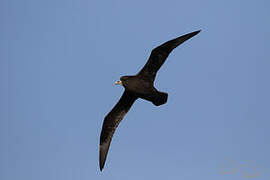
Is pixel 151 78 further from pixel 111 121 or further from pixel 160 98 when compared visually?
pixel 111 121

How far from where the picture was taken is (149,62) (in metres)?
15.6

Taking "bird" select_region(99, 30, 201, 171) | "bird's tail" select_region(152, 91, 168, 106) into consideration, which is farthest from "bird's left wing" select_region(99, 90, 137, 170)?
"bird's tail" select_region(152, 91, 168, 106)

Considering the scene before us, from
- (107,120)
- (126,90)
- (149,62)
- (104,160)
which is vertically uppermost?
(149,62)

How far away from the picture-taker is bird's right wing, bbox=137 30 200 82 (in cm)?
→ 1537

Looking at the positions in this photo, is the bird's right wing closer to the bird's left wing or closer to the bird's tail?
the bird's tail

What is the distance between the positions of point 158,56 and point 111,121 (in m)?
3.63

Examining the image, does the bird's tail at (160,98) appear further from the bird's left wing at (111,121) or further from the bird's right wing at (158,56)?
the bird's left wing at (111,121)

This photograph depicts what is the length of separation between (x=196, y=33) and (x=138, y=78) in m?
2.66

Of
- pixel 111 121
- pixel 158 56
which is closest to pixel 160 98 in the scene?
pixel 158 56

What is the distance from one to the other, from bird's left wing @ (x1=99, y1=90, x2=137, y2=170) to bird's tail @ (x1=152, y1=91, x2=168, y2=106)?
163 cm

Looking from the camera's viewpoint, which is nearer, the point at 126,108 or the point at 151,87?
the point at 151,87

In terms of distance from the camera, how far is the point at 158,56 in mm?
15547

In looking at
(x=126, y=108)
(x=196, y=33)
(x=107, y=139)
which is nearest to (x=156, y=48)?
(x=196, y=33)

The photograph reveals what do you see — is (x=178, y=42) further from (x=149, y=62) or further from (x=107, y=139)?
(x=107, y=139)
